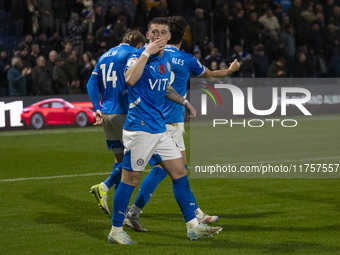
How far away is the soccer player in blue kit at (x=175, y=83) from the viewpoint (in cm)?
825

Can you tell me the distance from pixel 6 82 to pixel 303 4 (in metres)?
13.4

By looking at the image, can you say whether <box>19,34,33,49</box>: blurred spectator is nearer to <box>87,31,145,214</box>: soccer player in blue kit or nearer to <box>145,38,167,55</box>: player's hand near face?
<box>87,31,145,214</box>: soccer player in blue kit

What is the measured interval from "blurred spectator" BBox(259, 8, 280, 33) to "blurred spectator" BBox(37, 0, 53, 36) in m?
8.10

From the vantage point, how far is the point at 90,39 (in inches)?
893

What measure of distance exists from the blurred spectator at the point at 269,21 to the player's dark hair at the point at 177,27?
1862 cm

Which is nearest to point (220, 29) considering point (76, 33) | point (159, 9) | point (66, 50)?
point (159, 9)

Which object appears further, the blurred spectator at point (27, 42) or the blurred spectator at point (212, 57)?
the blurred spectator at point (212, 57)

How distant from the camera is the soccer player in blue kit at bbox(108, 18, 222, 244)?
7.19 metres

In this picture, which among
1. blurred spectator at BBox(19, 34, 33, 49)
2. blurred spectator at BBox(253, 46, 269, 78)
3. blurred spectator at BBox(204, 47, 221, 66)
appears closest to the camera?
Result: blurred spectator at BBox(19, 34, 33, 49)

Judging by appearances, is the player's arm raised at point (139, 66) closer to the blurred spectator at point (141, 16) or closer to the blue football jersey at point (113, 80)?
the blue football jersey at point (113, 80)

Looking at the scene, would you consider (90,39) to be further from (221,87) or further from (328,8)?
(328,8)

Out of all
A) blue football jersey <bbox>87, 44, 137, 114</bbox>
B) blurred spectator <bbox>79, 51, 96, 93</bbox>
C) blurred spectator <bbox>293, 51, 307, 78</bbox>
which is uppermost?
blue football jersey <bbox>87, 44, 137, 114</bbox>

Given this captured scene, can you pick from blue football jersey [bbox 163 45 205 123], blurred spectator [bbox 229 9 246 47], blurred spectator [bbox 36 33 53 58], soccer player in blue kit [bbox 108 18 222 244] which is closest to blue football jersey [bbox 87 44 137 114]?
blue football jersey [bbox 163 45 205 123]

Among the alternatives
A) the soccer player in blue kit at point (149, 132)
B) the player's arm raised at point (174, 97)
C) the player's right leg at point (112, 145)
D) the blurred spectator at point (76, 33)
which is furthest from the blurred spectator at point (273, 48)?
the soccer player in blue kit at point (149, 132)
